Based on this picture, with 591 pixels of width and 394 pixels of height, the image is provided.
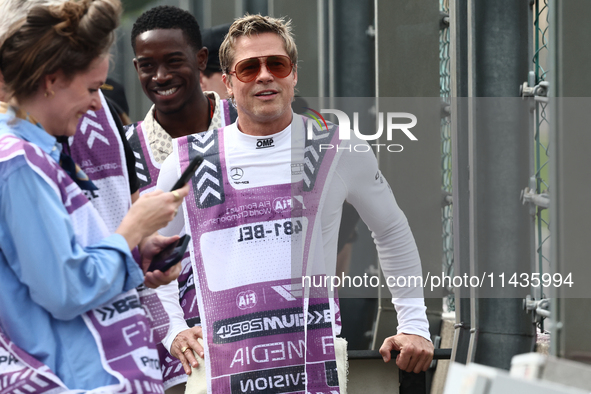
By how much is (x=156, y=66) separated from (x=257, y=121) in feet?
2.10

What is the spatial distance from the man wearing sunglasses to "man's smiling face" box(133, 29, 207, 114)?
45 centimetres

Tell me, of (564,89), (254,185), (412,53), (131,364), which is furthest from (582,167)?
(131,364)

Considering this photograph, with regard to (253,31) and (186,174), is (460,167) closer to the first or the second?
(253,31)

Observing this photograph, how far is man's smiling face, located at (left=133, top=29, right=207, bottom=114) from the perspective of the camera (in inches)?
125

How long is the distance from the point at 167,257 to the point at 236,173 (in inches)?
32.7

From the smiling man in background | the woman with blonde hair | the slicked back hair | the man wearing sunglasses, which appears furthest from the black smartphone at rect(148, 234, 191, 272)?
the smiling man in background

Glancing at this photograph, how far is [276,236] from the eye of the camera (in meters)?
2.69

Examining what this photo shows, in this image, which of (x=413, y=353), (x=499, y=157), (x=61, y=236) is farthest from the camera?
(x=413, y=353)

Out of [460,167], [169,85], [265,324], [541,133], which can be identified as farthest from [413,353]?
[169,85]

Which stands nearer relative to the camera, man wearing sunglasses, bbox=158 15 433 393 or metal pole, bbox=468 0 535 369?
metal pole, bbox=468 0 535 369

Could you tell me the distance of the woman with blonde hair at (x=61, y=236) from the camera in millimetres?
1619

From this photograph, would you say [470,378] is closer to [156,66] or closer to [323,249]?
[323,249]

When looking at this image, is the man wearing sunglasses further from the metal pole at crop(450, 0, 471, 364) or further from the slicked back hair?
the metal pole at crop(450, 0, 471, 364)

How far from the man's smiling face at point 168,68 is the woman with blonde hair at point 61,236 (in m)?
1.37
